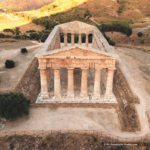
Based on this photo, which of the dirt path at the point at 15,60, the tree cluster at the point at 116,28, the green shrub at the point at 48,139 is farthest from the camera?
the tree cluster at the point at 116,28

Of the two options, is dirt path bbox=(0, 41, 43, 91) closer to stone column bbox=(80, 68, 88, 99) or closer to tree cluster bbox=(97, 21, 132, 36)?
stone column bbox=(80, 68, 88, 99)

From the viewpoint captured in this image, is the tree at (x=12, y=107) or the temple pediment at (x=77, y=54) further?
the temple pediment at (x=77, y=54)

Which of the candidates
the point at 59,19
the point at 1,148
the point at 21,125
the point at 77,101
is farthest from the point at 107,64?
the point at 59,19

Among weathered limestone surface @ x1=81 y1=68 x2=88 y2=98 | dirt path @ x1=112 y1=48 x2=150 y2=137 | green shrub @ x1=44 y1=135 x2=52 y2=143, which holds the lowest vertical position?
green shrub @ x1=44 y1=135 x2=52 y2=143

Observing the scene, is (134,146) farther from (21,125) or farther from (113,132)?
(21,125)

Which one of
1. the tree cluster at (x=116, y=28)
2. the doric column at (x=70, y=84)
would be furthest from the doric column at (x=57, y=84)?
the tree cluster at (x=116, y=28)

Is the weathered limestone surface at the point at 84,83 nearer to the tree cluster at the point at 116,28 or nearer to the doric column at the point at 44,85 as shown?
the doric column at the point at 44,85

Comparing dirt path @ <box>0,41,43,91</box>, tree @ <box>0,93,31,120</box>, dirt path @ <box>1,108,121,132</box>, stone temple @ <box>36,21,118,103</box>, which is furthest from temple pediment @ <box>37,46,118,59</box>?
dirt path @ <box>0,41,43,91</box>

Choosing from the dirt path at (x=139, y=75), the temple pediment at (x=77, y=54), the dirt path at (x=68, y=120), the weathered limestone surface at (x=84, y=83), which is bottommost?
the dirt path at (x=68, y=120)
